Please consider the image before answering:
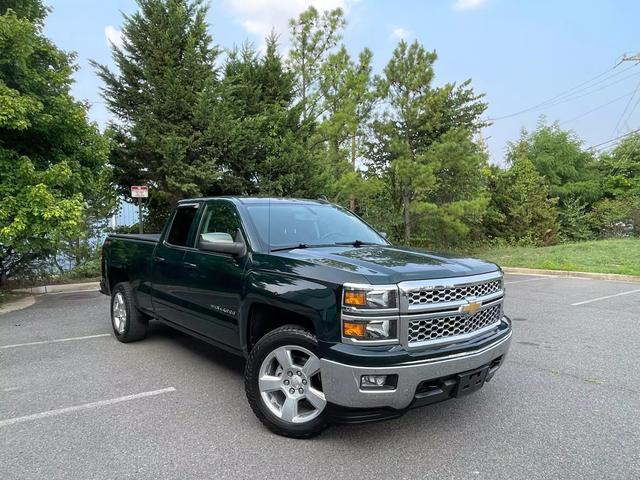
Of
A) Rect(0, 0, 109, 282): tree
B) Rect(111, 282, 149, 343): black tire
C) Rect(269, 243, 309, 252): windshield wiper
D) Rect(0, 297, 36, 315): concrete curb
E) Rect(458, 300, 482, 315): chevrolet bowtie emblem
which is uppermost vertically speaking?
Rect(0, 0, 109, 282): tree

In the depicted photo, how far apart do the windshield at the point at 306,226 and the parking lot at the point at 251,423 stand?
4.79 ft

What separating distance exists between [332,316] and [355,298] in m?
0.20

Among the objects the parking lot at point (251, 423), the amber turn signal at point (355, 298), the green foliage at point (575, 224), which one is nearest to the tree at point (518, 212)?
the green foliage at point (575, 224)

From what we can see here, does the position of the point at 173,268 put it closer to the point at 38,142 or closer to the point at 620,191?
the point at 38,142

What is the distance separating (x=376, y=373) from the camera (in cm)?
282

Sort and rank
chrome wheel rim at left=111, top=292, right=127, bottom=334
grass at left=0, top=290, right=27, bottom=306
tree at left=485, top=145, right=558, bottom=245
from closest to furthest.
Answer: chrome wheel rim at left=111, top=292, right=127, bottom=334, grass at left=0, top=290, right=27, bottom=306, tree at left=485, top=145, right=558, bottom=245

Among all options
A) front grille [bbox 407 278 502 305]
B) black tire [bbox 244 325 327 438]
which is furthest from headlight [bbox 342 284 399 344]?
black tire [bbox 244 325 327 438]

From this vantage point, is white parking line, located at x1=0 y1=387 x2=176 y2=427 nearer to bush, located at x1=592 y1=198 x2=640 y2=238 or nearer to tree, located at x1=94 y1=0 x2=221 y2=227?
tree, located at x1=94 y1=0 x2=221 y2=227

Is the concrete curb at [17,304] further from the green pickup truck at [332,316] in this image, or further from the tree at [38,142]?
the green pickup truck at [332,316]

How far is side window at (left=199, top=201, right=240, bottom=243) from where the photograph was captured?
3896 mm

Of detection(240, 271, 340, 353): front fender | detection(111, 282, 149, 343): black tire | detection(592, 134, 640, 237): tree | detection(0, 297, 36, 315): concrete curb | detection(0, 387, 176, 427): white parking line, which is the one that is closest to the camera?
detection(240, 271, 340, 353): front fender

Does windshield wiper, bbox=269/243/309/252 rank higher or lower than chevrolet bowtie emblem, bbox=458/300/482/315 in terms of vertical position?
higher

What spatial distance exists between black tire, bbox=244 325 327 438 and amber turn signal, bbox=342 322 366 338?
0.80 ft

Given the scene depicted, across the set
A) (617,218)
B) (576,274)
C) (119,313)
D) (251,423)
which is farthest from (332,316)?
(617,218)
